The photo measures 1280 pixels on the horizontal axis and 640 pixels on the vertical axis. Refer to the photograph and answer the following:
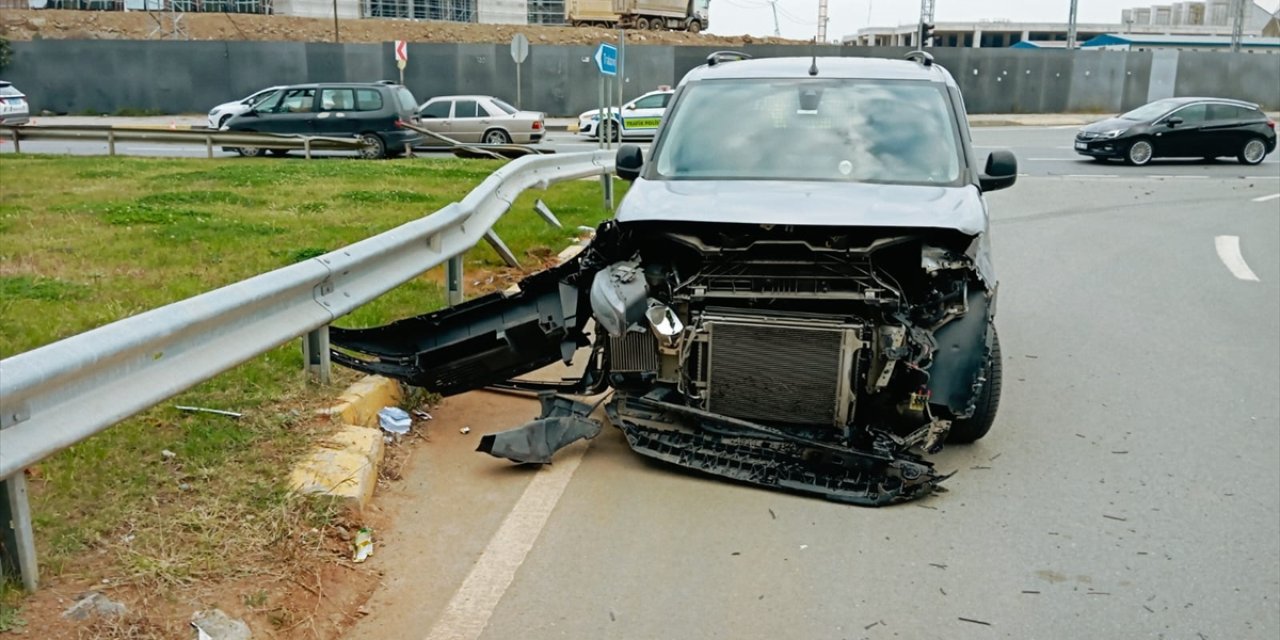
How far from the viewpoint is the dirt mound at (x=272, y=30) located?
61.0 m

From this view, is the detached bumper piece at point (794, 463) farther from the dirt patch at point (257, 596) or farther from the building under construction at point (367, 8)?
the building under construction at point (367, 8)

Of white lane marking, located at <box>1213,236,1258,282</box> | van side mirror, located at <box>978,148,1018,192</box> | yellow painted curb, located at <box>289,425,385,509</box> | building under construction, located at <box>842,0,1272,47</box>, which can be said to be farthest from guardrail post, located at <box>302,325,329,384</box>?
building under construction, located at <box>842,0,1272,47</box>

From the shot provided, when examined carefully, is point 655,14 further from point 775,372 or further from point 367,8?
point 775,372

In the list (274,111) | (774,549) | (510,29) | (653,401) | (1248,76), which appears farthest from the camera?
(510,29)

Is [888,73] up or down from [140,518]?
up

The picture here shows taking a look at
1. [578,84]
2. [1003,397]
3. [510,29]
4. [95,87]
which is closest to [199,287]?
[1003,397]

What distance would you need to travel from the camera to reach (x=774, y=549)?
4770 millimetres

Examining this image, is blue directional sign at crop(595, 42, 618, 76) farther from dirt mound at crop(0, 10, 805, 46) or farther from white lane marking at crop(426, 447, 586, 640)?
dirt mound at crop(0, 10, 805, 46)

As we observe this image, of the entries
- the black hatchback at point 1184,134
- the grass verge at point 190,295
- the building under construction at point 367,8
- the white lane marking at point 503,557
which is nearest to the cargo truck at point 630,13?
the building under construction at point 367,8

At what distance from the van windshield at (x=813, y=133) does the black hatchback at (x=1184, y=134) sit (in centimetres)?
2190

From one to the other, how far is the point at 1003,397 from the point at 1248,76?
4991 centimetres

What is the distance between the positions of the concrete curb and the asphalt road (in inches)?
8.4

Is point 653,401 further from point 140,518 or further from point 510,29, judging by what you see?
point 510,29

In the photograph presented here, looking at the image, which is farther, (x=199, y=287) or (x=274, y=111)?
(x=274, y=111)
